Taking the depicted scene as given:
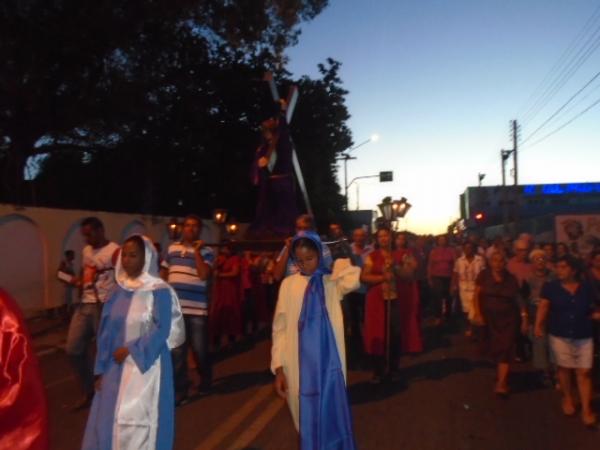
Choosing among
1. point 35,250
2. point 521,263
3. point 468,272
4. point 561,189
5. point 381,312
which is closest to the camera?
point 381,312

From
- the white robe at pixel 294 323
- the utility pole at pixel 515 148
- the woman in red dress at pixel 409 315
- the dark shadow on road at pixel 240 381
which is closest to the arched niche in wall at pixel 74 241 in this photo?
the dark shadow on road at pixel 240 381

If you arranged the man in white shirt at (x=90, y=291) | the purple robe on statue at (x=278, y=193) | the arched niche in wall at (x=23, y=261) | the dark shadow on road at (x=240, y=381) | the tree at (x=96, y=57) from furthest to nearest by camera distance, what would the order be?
the tree at (x=96, y=57)
the arched niche in wall at (x=23, y=261)
the purple robe on statue at (x=278, y=193)
the dark shadow on road at (x=240, y=381)
the man in white shirt at (x=90, y=291)

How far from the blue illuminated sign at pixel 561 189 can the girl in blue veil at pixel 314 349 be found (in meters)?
60.1

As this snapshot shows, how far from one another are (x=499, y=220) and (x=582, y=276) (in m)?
59.9

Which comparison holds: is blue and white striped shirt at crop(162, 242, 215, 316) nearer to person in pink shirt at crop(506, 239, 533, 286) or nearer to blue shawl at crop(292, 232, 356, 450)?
blue shawl at crop(292, 232, 356, 450)

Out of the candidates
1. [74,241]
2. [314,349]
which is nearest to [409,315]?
[314,349]

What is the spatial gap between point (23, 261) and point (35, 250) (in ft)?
1.55

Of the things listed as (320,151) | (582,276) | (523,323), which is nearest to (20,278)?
(523,323)

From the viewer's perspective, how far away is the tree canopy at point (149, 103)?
18.6 m

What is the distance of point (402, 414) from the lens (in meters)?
7.06

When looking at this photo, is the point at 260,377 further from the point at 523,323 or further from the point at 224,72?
the point at 224,72

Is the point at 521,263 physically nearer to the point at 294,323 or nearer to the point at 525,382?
the point at 525,382

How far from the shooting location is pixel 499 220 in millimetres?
64875

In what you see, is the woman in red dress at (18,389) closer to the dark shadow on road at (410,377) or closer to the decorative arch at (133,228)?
the dark shadow on road at (410,377)
